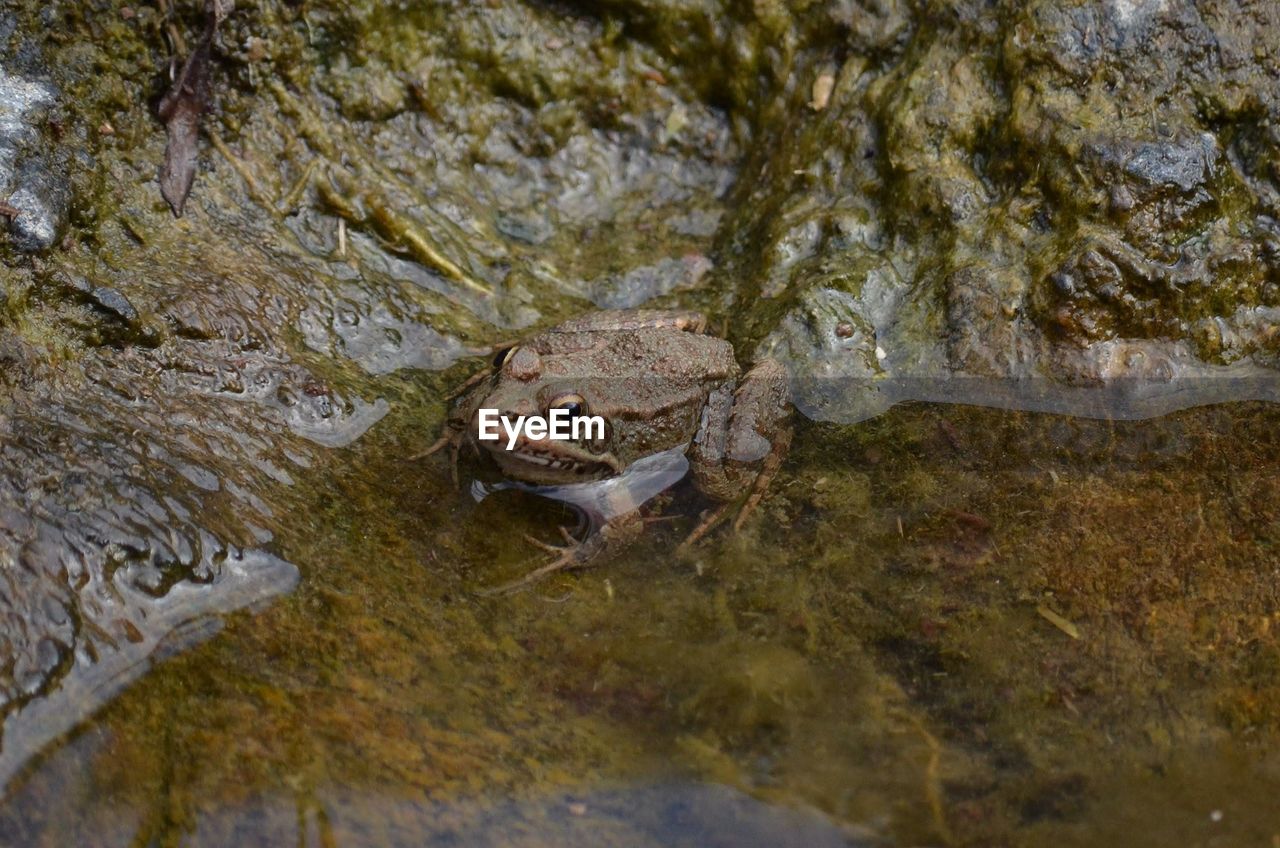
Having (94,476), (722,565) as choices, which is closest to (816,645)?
(722,565)

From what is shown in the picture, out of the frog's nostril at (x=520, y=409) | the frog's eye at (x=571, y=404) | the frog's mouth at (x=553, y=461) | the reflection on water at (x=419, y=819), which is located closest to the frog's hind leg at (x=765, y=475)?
the frog's mouth at (x=553, y=461)

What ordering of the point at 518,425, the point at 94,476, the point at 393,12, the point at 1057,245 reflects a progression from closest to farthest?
the point at 94,476 → the point at 518,425 → the point at 1057,245 → the point at 393,12

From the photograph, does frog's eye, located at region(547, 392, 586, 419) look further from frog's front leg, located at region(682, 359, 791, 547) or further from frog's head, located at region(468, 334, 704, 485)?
frog's front leg, located at region(682, 359, 791, 547)

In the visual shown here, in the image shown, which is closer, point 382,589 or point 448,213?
point 382,589

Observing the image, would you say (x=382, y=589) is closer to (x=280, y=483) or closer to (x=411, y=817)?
(x=280, y=483)

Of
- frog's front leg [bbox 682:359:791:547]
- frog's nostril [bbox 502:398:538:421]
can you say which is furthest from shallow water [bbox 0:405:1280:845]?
frog's nostril [bbox 502:398:538:421]

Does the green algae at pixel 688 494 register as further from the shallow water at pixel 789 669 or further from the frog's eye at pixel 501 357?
the frog's eye at pixel 501 357

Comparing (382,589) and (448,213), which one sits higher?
(448,213)

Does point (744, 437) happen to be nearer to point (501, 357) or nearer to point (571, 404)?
point (571, 404)
